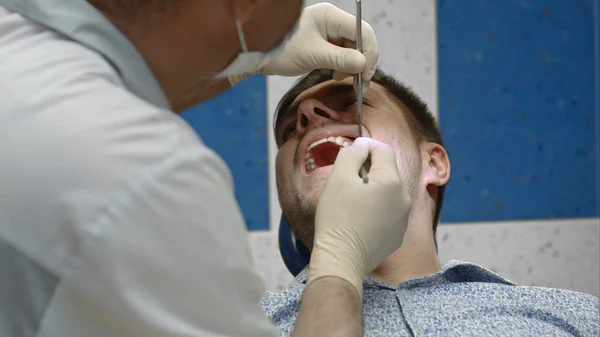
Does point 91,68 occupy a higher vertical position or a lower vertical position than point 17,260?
higher

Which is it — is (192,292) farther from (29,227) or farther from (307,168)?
(307,168)

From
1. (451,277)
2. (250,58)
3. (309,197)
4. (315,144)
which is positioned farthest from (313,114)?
(250,58)

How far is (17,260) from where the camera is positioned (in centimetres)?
65

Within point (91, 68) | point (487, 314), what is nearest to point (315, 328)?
point (487, 314)

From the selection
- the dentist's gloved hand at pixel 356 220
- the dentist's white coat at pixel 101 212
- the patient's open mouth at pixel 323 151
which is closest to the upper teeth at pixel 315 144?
the patient's open mouth at pixel 323 151

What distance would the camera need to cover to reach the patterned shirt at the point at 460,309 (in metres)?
1.23

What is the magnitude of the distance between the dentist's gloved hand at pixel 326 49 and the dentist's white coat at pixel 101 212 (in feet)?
2.71

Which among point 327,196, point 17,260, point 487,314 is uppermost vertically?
point 17,260

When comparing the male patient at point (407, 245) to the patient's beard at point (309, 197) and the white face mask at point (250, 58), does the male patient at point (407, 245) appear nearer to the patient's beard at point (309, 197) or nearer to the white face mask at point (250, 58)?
the patient's beard at point (309, 197)

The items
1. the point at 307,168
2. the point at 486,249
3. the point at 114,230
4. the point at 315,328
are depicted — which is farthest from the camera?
the point at 486,249

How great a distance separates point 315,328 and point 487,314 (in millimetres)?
410

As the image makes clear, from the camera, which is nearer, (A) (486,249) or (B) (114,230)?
(B) (114,230)

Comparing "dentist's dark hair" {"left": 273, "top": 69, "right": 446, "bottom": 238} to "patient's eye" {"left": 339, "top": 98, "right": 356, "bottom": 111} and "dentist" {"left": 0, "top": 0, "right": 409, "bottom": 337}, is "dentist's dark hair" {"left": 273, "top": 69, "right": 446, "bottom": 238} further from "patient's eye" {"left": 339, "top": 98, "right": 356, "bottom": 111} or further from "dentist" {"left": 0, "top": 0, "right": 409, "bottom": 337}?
"dentist" {"left": 0, "top": 0, "right": 409, "bottom": 337}

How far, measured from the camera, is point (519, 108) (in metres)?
2.26
